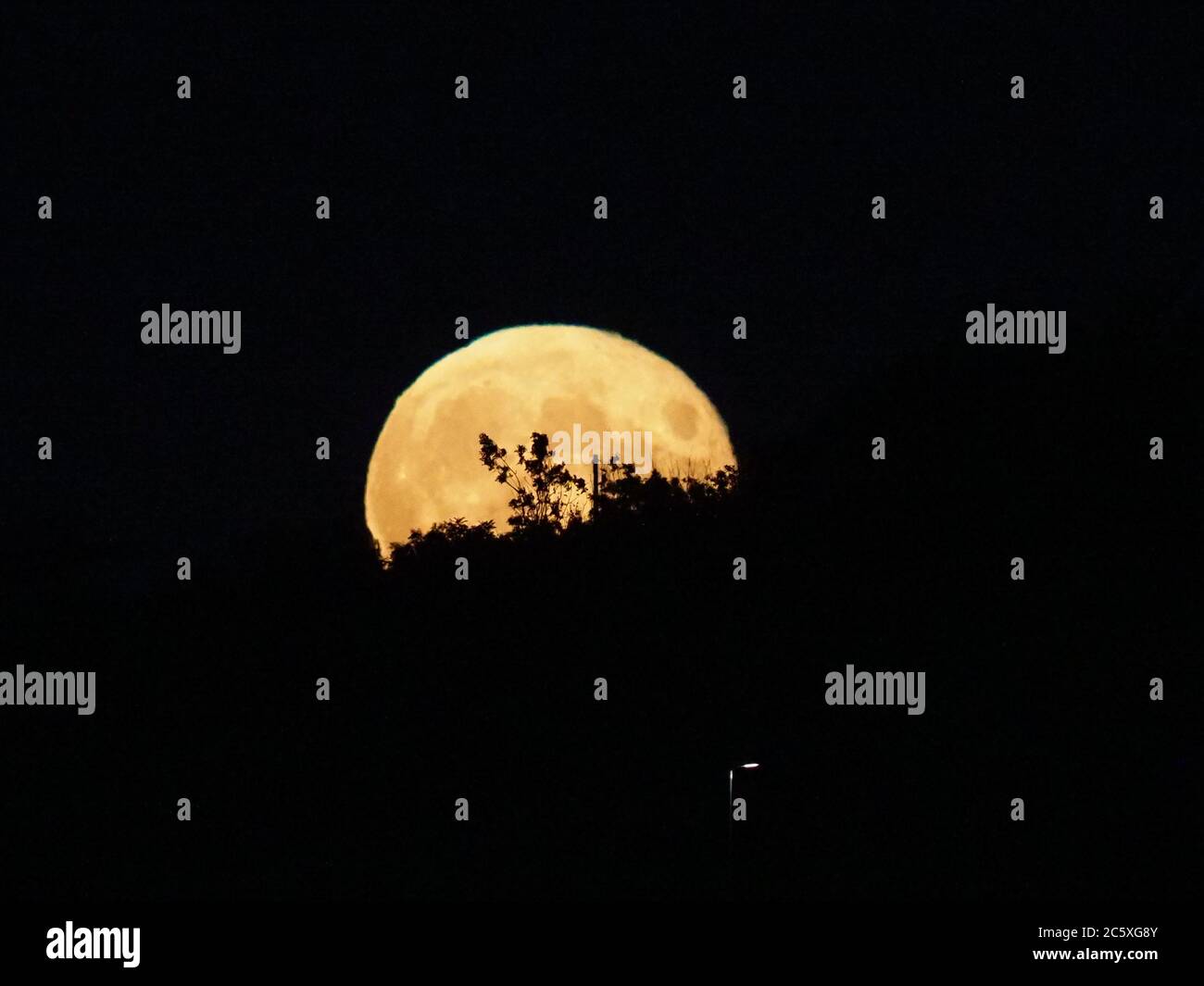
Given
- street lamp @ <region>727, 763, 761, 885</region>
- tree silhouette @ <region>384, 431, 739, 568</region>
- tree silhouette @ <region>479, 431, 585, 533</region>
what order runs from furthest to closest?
tree silhouette @ <region>479, 431, 585, 533</region>
tree silhouette @ <region>384, 431, 739, 568</region>
street lamp @ <region>727, 763, 761, 885</region>

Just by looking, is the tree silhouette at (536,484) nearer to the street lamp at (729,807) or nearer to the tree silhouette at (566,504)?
the tree silhouette at (566,504)

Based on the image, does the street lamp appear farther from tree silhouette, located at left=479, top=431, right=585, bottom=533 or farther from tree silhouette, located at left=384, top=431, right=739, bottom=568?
tree silhouette, located at left=479, top=431, right=585, bottom=533

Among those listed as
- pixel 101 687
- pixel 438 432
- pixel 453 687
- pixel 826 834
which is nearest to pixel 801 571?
pixel 826 834

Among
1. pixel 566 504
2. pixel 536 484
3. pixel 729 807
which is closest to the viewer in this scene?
pixel 729 807

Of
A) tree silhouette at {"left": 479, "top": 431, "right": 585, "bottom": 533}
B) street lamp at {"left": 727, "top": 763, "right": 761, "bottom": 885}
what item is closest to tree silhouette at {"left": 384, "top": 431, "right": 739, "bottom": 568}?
tree silhouette at {"left": 479, "top": 431, "right": 585, "bottom": 533}

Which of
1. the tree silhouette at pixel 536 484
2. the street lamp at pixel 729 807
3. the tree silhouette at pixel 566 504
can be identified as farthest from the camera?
the tree silhouette at pixel 536 484

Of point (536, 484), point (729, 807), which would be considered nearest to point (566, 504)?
point (536, 484)

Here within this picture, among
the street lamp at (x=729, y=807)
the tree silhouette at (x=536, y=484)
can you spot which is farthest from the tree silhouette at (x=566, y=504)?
the street lamp at (x=729, y=807)

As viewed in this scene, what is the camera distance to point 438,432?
27.8 metres

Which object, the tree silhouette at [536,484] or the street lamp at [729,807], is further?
the tree silhouette at [536,484]

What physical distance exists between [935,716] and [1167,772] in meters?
3.19

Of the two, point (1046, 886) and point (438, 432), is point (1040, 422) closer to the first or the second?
point (1046, 886)

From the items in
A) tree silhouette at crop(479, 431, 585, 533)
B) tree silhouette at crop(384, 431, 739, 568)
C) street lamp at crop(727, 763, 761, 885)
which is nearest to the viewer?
street lamp at crop(727, 763, 761, 885)

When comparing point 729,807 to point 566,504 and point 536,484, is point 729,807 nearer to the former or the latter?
point 566,504
